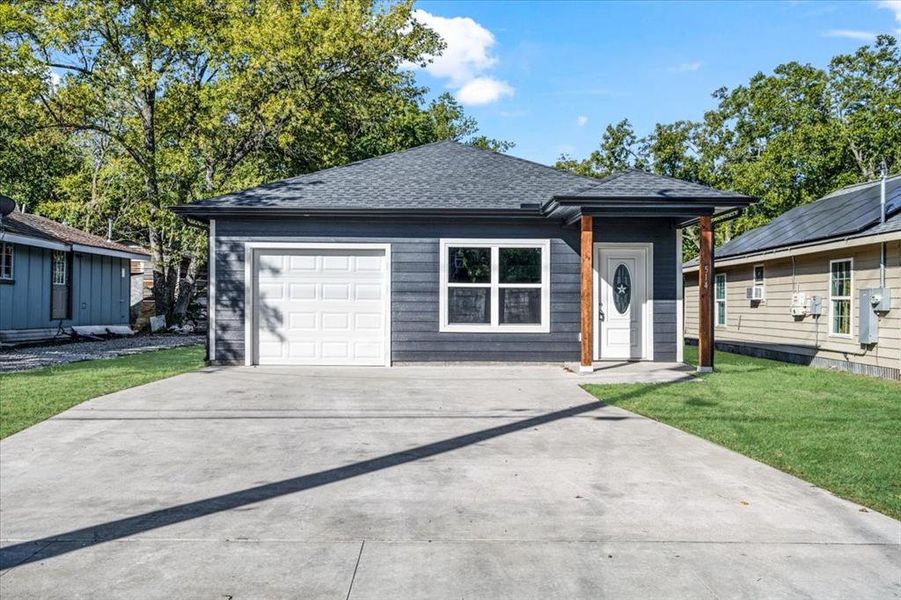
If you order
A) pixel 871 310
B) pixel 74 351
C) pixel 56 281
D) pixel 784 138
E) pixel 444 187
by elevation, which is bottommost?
pixel 74 351

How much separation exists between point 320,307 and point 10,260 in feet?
36.5

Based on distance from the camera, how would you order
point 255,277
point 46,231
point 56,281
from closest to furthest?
point 255,277, point 46,231, point 56,281

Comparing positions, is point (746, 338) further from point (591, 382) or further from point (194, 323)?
point (194, 323)

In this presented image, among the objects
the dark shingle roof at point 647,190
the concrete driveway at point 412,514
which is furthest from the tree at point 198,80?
the concrete driveway at point 412,514

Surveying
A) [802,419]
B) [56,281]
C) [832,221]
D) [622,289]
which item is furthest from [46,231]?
[832,221]

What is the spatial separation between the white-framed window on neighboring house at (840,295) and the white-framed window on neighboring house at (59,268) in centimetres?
2082

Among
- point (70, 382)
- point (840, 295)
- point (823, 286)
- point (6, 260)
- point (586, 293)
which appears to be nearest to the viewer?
point (70, 382)

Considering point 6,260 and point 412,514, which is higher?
point 6,260

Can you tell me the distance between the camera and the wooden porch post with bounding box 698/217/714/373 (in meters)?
10.4

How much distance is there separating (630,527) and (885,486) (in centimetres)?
213

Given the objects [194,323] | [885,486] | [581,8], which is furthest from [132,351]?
[885,486]

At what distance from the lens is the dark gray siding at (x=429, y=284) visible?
11570 millimetres

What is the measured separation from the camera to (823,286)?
42.0 feet

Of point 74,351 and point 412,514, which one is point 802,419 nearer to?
point 412,514
